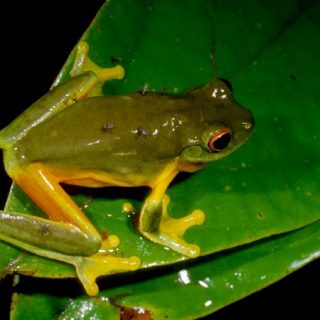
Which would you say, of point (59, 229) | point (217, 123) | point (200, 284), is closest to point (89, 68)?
point (217, 123)

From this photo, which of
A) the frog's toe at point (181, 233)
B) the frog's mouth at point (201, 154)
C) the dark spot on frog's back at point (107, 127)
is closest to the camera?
the frog's toe at point (181, 233)

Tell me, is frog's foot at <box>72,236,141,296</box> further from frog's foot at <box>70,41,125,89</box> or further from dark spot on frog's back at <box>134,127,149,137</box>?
frog's foot at <box>70,41,125,89</box>

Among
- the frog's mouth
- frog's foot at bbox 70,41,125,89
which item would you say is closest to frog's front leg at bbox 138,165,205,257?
the frog's mouth

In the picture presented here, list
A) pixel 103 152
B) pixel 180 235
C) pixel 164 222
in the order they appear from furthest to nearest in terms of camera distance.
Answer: pixel 164 222, pixel 103 152, pixel 180 235

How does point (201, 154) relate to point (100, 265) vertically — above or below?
above

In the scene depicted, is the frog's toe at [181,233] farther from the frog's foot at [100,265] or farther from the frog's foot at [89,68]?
the frog's foot at [89,68]

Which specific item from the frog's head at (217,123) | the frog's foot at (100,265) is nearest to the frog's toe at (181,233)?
the frog's foot at (100,265)

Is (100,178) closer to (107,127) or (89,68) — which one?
(107,127)

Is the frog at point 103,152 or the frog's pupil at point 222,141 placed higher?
the frog's pupil at point 222,141

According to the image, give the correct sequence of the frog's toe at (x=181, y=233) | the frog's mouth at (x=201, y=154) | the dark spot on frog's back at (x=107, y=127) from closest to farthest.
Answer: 1. the frog's toe at (x=181, y=233)
2. the dark spot on frog's back at (x=107, y=127)
3. the frog's mouth at (x=201, y=154)
